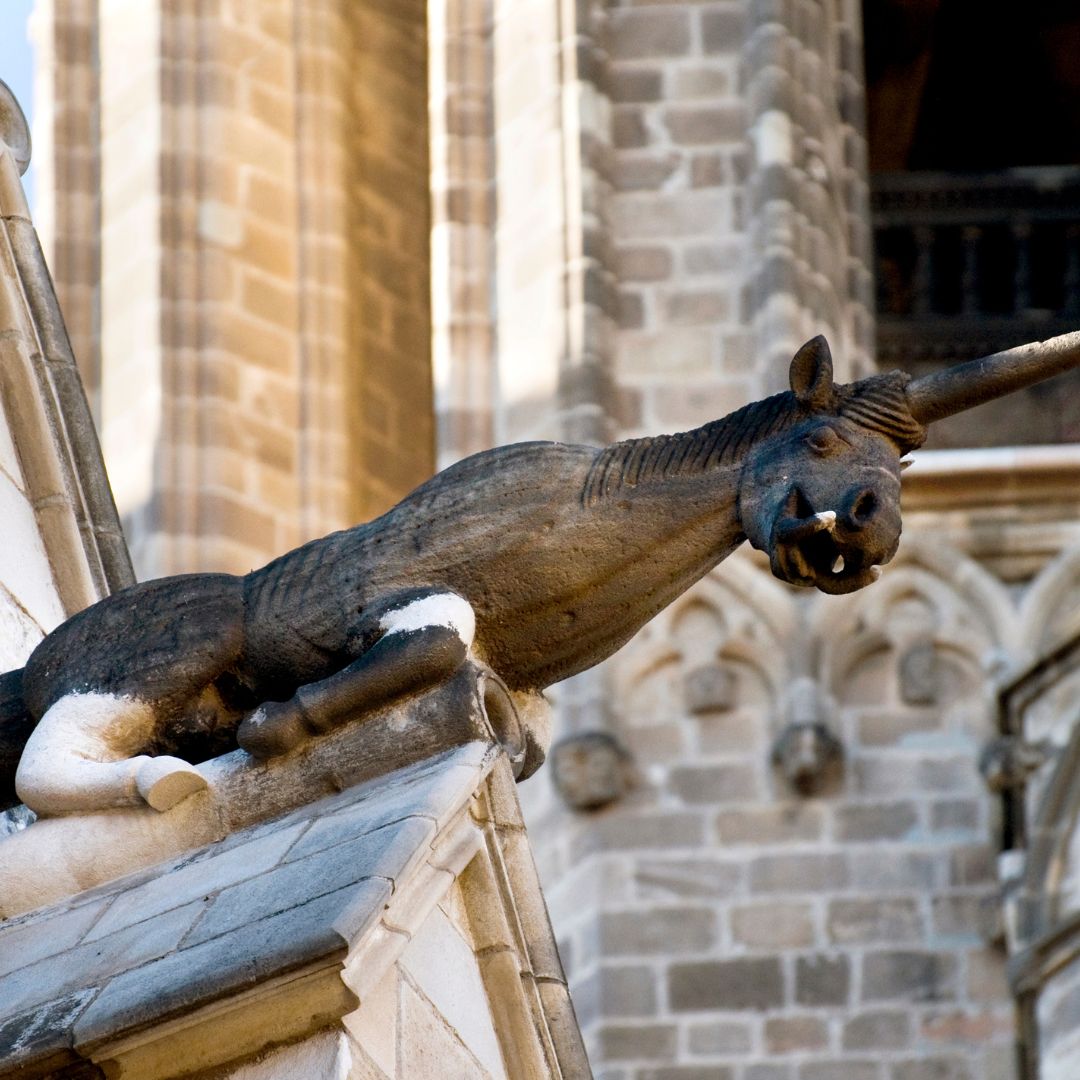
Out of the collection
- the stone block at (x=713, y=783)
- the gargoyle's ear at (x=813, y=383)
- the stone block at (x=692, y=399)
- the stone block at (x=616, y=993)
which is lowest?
the gargoyle's ear at (x=813, y=383)

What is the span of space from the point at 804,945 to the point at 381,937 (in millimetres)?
7992

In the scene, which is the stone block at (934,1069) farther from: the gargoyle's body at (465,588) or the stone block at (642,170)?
the gargoyle's body at (465,588)

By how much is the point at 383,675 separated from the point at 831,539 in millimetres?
495

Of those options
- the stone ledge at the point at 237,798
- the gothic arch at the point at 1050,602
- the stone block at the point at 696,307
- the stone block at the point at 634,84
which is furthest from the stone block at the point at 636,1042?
the stone ledge at the point at 237,798

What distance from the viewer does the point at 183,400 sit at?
566 inches

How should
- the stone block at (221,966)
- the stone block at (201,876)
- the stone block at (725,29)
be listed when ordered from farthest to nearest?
the stone block at (725,29) < the stone block at (201,876) < the stone block at (221,966)

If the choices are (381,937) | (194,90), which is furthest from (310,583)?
(194,90)

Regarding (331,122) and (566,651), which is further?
(331,122)

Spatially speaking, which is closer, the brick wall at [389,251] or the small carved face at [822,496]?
Result: the small carved face at [822,496]

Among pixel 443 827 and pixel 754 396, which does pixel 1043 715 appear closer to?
pixel 754 396

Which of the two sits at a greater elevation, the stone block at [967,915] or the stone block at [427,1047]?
the stone block at [967,915]

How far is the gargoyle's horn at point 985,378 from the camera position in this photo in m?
4.91

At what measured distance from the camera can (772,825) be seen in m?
12.5

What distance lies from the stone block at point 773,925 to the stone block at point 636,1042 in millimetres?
322
